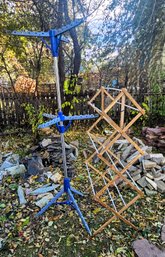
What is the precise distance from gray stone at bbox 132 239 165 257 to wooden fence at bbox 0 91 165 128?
358cm

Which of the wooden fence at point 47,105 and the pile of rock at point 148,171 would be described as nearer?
the pile of rock at point 148,171

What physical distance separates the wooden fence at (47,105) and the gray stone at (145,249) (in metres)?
3.58

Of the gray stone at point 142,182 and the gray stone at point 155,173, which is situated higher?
the gray stone at point 155,173

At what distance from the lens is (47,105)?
191 inches

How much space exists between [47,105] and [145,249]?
3.89 m

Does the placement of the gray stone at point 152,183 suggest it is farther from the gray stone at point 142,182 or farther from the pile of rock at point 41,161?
the pile of rock at point 41,161

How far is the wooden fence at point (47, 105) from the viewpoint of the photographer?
15.6ft

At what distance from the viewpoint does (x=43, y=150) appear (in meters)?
3.36

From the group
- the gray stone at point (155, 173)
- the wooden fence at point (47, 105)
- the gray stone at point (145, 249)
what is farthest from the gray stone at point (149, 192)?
the wooden fence at point (47, 105)

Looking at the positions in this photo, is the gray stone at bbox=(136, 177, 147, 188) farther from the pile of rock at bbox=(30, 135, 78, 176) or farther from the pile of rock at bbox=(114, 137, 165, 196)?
the pile of rock at bbox=(30, 135, 78, 176)

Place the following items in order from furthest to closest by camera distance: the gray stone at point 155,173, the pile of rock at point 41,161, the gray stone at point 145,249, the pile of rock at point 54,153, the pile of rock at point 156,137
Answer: the pile of rock at point 156,137 → the pile of rock at point 54,153 → the pile of rock at point 41,161 → the gray stone at point 155,173 → the gray stone at point 145,249

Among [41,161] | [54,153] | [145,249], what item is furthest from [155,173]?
[41,161]

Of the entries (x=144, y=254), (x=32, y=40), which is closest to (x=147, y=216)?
(x=144, y=254)

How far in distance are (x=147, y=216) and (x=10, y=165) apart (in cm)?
226
